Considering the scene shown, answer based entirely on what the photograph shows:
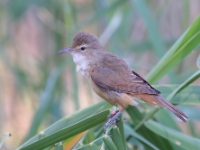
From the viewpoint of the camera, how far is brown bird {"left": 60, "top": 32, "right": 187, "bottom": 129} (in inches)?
69.7

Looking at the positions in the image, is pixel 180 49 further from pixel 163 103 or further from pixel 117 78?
pixel 117 78

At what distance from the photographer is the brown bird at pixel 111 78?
69.7 inches

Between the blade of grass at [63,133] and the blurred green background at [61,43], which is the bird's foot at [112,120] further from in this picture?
the blurred green background at [61,43]

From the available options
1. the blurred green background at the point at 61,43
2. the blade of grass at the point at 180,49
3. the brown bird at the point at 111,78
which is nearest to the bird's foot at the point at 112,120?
the brown bird at the point at 111,78

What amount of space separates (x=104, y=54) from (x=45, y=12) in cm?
143

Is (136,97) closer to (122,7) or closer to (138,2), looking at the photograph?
(138,2)

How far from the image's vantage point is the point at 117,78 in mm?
1969

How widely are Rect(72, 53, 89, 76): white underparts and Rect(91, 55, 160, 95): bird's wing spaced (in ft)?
0.26

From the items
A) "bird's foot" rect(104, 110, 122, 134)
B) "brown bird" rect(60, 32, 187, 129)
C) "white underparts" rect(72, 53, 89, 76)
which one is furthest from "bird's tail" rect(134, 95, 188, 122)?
"white underparts" rect(72, 53, 89, 76)

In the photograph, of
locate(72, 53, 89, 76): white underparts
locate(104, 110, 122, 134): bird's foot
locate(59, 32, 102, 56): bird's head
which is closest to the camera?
locate(104, 110, 122, 134): bird's foot

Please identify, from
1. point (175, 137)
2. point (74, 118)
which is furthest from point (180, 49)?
point (74, 118)

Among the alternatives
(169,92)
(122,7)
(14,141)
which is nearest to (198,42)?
(169,92)

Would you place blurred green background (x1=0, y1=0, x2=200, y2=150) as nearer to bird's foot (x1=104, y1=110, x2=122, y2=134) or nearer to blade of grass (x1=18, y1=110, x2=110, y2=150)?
bird's foot (x1=104, y1=110, x2=122, y2=134)

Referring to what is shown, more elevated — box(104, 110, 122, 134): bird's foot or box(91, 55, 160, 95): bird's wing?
box(91, 55, 160, 95): bird's wing
